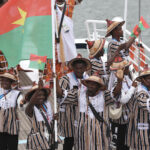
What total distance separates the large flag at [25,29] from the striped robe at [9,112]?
0.58 metres

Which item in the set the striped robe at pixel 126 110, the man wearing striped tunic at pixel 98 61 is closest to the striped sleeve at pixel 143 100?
the striped robe at pixel 126 110

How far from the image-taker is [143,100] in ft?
17.1

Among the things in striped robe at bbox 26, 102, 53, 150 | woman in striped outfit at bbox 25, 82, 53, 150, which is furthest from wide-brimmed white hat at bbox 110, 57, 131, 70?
striped robe at bbox 26, 102, 53, 150

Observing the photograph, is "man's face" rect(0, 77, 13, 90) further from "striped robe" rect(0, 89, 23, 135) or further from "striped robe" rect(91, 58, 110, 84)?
"striped robe" rect(91, 58, 110, 84)

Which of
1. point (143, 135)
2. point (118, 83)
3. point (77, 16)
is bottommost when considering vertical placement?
point (143, 135)

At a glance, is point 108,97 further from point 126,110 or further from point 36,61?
point 36,61

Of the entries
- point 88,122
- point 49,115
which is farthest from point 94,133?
point 49,115

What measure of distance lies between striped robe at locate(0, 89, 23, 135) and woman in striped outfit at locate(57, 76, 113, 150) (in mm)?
1001

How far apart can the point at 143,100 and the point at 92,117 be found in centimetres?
71

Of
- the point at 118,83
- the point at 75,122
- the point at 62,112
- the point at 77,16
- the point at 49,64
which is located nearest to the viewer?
the point at 118,83

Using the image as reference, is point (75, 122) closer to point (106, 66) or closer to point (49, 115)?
point (49, 115)

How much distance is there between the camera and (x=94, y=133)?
532cm

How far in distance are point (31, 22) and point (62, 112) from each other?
4.80 ft

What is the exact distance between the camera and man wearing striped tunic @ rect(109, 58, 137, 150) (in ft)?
18.0
